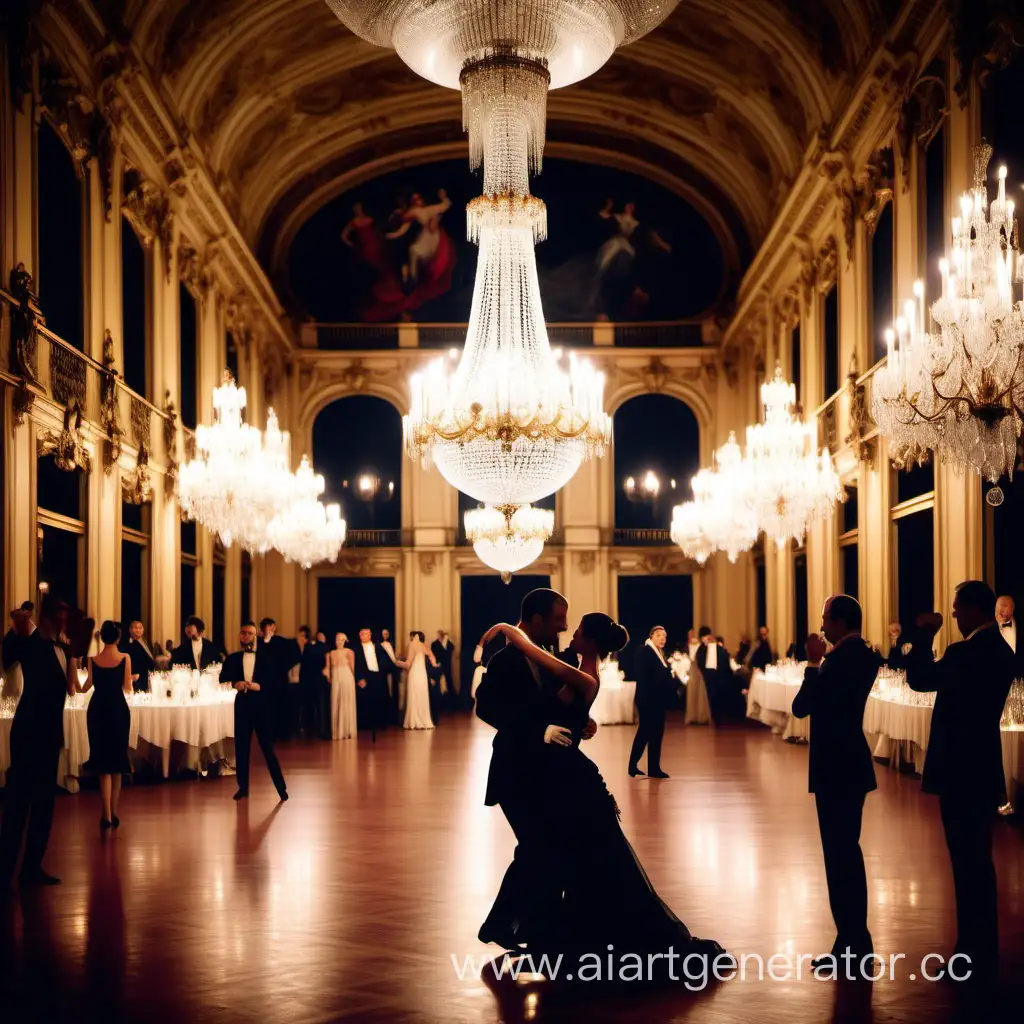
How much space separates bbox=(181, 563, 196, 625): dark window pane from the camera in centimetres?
1878

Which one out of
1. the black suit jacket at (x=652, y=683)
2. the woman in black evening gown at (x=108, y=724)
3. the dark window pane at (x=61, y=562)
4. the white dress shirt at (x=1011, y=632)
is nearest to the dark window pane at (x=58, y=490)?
the dark window pane at (x=61, y=562)

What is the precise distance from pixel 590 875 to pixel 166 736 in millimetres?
7032

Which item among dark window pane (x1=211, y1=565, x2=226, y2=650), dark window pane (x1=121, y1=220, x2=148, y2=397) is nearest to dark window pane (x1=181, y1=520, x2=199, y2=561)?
dark window pane (x1=211, y1=565, x2=226, y2=650)

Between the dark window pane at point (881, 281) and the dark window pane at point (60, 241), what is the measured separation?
9871 millimetres

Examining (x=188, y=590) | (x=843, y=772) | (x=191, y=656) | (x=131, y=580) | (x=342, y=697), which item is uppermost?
(x=131, y=580)

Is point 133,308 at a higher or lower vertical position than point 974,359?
higher

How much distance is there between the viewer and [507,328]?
39.0 ft

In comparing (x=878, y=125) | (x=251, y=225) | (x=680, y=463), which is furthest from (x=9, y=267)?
(x=680, y=463)

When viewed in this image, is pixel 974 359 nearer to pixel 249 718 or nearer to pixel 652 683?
pixel 652 683

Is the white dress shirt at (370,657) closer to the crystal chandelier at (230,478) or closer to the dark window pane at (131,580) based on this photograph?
the dark window pane at (131,580)

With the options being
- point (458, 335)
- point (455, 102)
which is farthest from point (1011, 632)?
point (455, 102)

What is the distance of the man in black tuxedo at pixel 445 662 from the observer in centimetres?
2312

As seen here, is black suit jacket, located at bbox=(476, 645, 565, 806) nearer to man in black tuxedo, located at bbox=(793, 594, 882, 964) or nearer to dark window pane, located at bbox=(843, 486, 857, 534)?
man in black tuxedo, located at bbox=(793, 594, 882, 964)

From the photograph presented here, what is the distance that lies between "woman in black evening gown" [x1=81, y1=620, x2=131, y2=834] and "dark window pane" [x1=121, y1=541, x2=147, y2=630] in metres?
6.77
